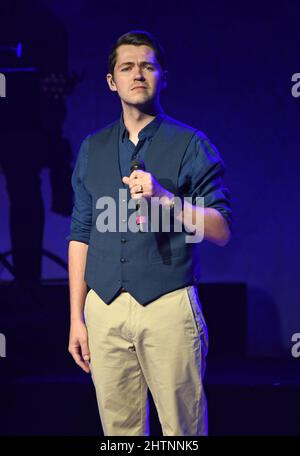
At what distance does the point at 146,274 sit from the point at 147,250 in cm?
6

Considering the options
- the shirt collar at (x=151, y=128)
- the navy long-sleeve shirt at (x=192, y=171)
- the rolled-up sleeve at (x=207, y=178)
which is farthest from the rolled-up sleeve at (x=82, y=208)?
the rolled-up sleeve at (x=207, y=178)

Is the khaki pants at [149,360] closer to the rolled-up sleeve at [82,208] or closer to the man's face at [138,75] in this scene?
the rolled-up sleeve at [82,208]


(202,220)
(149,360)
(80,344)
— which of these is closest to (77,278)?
(80,344)

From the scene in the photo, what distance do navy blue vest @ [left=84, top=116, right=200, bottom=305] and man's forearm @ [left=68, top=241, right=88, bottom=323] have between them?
0.18 feet

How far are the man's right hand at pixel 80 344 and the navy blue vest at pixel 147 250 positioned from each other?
0.44 feet

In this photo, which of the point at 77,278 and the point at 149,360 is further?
the point at 77,278

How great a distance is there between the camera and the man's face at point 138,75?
166 cm

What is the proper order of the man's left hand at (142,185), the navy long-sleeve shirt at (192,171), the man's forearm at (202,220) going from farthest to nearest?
1. the navy long-sleeve shirt at (192,171)
2. the man's forearm at (202,220)
3. the man's left hand at (142,185)

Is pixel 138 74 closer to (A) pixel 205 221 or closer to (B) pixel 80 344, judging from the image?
(A) pixel 205 221

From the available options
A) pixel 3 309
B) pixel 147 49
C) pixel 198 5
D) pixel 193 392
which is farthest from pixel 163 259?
pixel 198 5

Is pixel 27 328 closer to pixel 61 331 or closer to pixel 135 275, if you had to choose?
pixel 61 331

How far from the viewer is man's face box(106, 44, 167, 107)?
1.66 meters

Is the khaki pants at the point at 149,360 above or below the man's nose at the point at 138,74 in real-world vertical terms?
below

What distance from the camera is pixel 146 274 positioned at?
159cm
